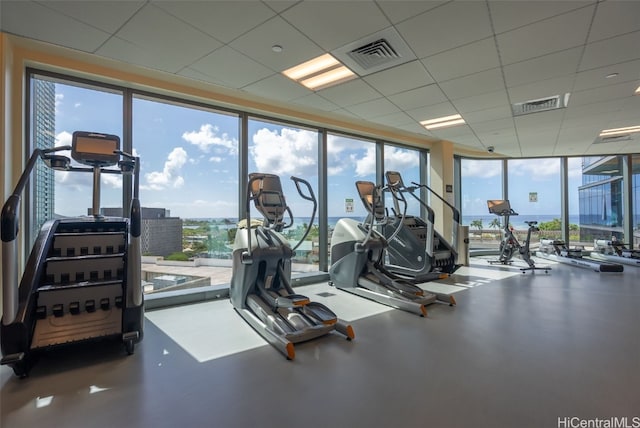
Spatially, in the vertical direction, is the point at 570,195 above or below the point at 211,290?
above

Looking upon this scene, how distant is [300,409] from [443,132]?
614 cm

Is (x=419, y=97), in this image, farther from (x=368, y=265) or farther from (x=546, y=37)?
(x=368, y=265)

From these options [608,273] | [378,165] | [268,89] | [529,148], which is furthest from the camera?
[529,148]

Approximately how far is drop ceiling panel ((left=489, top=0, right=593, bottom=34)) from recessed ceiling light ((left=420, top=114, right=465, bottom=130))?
2780 millimetres

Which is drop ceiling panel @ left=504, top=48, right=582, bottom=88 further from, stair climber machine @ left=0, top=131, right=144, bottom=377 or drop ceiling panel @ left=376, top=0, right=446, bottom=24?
stair climber machine @ left=0, top=131, right=144, bottom=377

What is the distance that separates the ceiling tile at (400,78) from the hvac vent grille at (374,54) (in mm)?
239

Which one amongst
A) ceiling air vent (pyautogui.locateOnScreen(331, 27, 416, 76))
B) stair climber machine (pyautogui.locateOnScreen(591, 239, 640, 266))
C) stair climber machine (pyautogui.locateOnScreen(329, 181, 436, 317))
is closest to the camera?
ceiling air vent (pyautogui.locateOnScreen(331, 27, 416, 76))

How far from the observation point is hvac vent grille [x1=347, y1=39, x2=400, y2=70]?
3094mm

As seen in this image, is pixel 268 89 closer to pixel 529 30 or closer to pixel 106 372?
pixel 529 30

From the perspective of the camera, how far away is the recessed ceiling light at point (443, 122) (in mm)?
5534

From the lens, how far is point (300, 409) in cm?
189

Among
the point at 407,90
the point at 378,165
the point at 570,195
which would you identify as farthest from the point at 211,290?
the point at 570,195

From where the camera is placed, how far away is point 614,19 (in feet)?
8.68

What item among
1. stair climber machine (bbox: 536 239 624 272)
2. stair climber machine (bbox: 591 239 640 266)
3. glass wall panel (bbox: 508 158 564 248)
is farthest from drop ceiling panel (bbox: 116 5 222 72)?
stair climber machine (bbox: 591 239 640 266)
